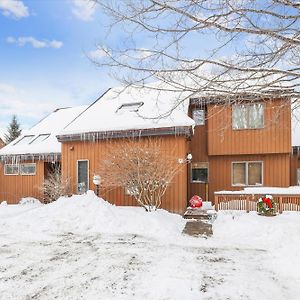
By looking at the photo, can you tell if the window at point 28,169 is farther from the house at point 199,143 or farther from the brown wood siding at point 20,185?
the house at point 199,143

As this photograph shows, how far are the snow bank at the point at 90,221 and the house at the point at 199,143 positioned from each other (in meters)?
3.03

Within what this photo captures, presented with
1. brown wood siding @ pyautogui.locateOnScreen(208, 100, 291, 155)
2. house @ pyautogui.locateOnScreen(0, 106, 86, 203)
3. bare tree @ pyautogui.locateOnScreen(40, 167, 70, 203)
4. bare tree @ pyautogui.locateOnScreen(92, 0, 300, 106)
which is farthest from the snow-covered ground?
house @ pyautogui.locateOnScreen(0, 106, 86, 203)

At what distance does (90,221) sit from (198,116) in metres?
8.56

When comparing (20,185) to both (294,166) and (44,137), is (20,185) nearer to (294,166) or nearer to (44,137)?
(44,137)

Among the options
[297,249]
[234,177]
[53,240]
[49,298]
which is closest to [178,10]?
[49,298]

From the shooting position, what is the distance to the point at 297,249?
591 centimetres

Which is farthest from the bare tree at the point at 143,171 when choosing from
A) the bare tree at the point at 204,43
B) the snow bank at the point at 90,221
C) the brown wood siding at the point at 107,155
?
the bare tree at the point at 204,43

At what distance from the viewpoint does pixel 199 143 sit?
15.1 meters

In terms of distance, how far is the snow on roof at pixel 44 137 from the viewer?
55.7 ft

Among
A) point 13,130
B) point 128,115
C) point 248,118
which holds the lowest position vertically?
point 248,118

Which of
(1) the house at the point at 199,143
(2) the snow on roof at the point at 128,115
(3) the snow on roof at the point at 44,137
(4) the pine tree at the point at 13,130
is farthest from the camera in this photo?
(4) the pine tree at the point at 13,130

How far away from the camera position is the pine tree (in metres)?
40.1

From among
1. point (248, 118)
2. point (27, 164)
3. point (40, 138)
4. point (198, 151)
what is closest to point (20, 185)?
point (27, 164)

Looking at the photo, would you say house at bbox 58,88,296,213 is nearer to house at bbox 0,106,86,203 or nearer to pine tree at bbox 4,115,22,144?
house at bbox 0,106,86,203
